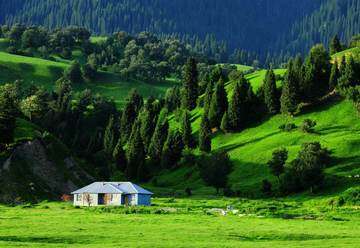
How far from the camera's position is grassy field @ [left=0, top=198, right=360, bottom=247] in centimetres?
5625

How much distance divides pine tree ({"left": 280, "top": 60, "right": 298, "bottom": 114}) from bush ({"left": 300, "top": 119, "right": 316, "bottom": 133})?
11581mm

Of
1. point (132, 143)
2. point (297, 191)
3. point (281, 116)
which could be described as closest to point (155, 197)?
point (297, 191)

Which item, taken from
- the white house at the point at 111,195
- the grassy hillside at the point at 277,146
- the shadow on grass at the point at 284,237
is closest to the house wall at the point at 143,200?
the white house at the point at 111,195

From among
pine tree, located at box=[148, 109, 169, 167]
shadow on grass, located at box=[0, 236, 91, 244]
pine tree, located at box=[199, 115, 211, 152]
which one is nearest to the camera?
shadow on grass, located at box=[0, 236, 91, 244]

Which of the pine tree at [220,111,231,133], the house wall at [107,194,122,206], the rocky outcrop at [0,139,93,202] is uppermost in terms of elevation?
the pine tree at [220,111,231,133]

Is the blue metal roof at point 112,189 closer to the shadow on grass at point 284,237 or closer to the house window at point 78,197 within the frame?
the house window at point 78,197

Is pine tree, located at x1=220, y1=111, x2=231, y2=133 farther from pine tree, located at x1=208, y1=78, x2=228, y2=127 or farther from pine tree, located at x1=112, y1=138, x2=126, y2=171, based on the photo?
pine tree, located at x1=112, y1=138, x2=126, y2=171

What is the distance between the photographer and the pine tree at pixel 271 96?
17862 cm

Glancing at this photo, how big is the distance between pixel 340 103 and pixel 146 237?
119 m

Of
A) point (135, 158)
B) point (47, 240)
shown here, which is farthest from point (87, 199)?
point (47, 240)

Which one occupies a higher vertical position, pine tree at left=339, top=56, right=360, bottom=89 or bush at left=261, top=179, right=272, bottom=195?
pine tree at left=339, top=56, right=360, bottom=89

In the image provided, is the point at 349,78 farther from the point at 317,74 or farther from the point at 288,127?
the point at 288,127

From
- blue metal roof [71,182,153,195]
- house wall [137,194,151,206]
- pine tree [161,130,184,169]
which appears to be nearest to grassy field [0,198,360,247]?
house wall [137,194,151,206]

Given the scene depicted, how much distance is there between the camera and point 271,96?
588 ft
